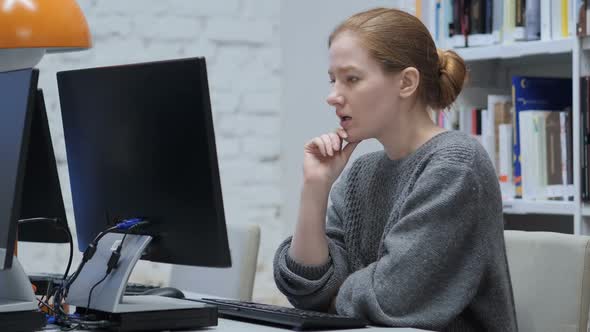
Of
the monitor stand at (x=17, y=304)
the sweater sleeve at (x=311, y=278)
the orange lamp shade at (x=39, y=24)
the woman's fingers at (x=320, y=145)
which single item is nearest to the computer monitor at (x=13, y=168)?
the monitor stand at (x=17, y=304)

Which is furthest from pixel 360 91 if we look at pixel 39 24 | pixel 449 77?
pixel 39 24

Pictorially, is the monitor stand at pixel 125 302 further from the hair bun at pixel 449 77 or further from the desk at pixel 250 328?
the hair bun at pixel 449 77

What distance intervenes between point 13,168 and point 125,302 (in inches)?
12.2

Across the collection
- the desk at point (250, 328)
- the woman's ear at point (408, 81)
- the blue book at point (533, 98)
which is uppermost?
the woman's ear at point (408, 81)

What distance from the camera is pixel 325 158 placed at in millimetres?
1790

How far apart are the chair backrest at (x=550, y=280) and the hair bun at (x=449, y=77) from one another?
29 centimetres

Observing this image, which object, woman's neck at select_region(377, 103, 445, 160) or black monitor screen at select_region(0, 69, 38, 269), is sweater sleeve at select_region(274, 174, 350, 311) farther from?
black monitor screen at select_region(0, 69, 38, 269)

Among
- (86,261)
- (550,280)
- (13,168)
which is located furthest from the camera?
(550,280)

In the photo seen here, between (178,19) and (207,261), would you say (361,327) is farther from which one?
(178,19)

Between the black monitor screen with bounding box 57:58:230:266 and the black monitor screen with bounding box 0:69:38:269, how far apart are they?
0.64 feet

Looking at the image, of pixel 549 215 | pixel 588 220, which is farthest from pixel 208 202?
pixel 549 215

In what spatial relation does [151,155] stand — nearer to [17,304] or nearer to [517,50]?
[17,304]

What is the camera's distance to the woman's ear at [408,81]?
5.66 ft

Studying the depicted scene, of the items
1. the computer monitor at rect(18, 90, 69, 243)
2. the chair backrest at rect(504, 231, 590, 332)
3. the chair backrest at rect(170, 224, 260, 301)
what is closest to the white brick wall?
the chair backrest at rect(170, 224, 260, 301)
